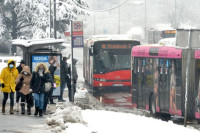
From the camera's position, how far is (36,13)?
179 ft

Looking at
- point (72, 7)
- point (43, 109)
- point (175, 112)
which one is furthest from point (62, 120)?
point (72, 7)

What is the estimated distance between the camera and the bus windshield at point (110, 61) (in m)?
31.4

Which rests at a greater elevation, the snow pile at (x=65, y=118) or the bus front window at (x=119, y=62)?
the bus front window at (x=119, y=62)

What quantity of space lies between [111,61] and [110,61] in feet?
0.15

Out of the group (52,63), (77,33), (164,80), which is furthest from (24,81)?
(77,33)

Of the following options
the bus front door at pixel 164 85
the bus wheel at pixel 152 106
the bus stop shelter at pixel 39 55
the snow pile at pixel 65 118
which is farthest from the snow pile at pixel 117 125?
the bus wheel at pixel 152 106

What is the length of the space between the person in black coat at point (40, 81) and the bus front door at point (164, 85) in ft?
17.4

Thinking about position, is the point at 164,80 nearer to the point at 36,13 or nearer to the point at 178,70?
the point at 178,70

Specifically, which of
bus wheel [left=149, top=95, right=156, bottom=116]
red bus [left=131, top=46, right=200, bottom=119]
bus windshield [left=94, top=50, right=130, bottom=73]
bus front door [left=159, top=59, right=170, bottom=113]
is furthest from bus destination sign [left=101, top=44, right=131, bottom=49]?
bus front door [left=159, top=59, right=170, bottom=113]

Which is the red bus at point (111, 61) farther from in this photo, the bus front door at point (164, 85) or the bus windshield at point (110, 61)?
the bus front door at point (164, 85)

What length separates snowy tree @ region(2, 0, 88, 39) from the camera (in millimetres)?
51438

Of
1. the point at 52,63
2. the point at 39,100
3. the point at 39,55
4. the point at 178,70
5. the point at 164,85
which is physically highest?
the point at 39,55

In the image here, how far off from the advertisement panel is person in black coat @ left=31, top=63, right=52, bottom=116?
4.24 meters

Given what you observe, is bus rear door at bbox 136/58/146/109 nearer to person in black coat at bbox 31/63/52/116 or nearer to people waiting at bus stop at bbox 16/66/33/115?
person in black coat at bbox 31/63/52/116
